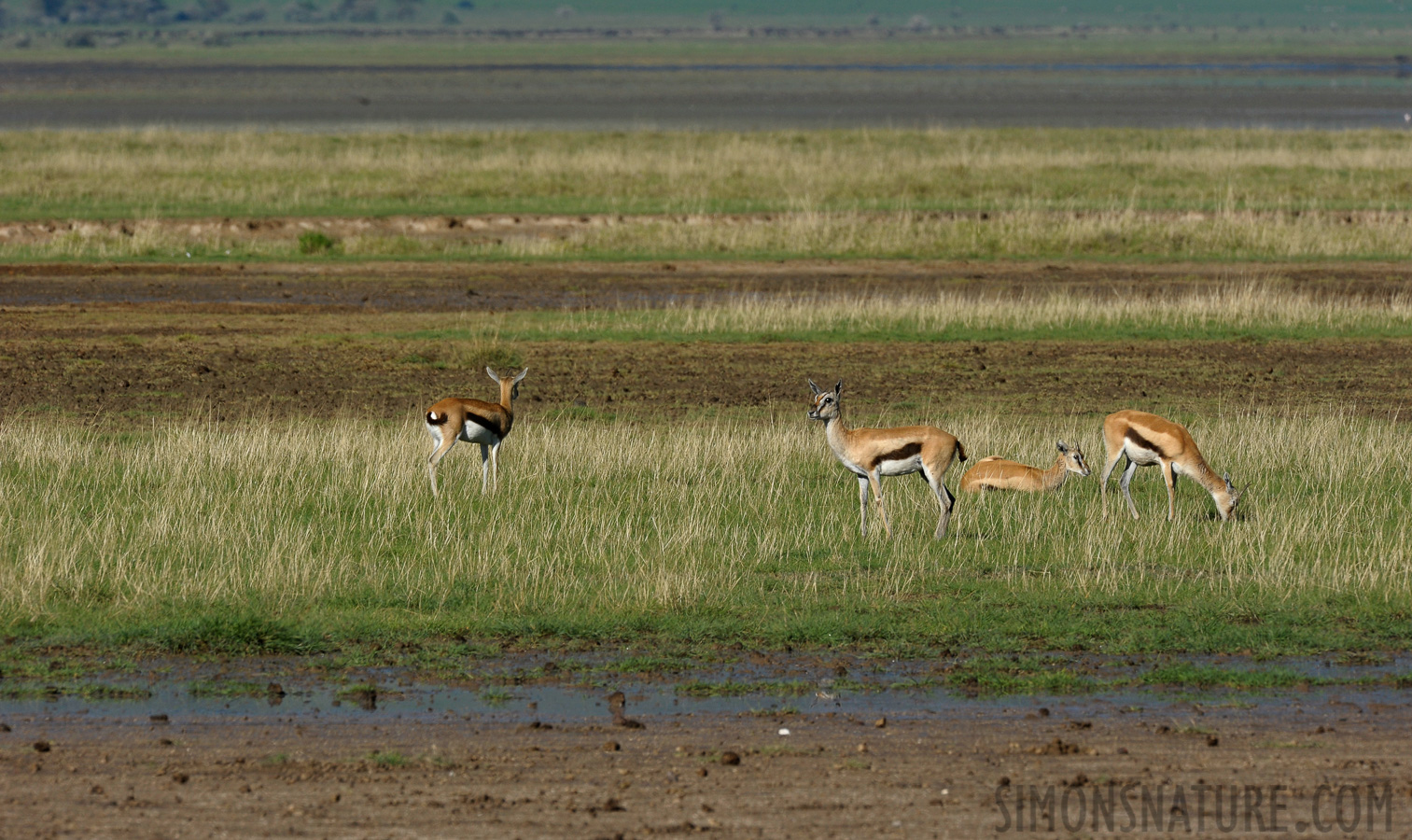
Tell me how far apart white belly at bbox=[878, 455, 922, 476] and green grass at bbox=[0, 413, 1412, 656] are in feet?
2.00

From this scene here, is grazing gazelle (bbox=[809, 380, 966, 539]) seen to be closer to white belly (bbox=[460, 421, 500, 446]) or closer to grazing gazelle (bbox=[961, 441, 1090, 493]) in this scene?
grazing gazelle (bbox=[961, 441, 1090, 493])

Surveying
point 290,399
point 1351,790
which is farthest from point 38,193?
point 1351,790

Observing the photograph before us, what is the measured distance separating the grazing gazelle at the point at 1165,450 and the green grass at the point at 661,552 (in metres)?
0.34

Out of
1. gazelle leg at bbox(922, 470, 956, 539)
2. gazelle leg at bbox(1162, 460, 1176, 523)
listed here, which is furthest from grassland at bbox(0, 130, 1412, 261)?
gazelle leg at bbox(922, 470, 956, 539)

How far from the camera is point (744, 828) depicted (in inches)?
274

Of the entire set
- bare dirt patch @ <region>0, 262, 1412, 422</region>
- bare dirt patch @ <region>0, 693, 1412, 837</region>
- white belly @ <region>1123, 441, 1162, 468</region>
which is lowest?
bare dirt patch @ <region>0, 693, 1412, 837</region>

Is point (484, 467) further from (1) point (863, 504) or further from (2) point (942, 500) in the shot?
(2) point (942, 500)

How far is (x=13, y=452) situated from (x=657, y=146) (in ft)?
141

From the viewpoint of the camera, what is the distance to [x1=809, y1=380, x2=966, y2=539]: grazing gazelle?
11.5 m

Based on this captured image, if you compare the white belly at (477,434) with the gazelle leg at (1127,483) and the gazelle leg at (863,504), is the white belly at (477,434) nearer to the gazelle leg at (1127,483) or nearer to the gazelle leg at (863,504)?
the gazelle leg at (863,504)

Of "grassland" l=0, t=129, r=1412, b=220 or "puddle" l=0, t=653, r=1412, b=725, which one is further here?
"grassland" l=0, t=129, r=1412, b=220

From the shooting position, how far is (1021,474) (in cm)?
1345

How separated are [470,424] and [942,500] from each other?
4.07m

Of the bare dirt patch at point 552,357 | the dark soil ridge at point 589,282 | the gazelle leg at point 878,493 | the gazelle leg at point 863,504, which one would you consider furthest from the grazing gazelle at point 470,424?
the dark soil ridge at point 589,282
